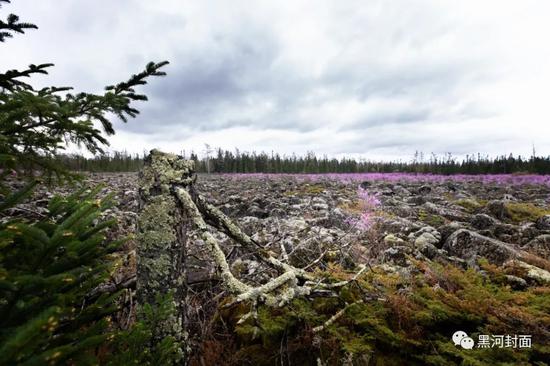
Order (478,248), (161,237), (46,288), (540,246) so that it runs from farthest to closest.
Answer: (540,246) < (478,248) < (161,237) < (46,288)

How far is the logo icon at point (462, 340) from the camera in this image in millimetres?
2115

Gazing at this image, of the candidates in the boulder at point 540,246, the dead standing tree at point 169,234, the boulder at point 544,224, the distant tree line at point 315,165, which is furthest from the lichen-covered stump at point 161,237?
the distant tree line at point 315,165

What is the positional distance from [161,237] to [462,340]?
1874mm

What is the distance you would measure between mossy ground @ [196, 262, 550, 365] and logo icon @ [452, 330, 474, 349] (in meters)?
0.04

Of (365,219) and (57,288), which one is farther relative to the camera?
(365,219)

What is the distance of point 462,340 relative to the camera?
215cm

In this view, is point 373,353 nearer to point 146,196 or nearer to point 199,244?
point 146,196

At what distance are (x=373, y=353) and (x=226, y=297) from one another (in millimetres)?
1148

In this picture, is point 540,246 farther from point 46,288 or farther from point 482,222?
point 46,288

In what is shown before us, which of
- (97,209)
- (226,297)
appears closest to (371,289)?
(226,297)

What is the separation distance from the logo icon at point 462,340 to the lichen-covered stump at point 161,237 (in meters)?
1.60

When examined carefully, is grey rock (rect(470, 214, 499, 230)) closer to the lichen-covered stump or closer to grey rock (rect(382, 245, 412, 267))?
grey rock (rect(382, 245, 412, 267))

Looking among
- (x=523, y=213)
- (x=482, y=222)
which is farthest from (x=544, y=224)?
(x=523, y=213)

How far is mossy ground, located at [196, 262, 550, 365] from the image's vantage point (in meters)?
2.11
